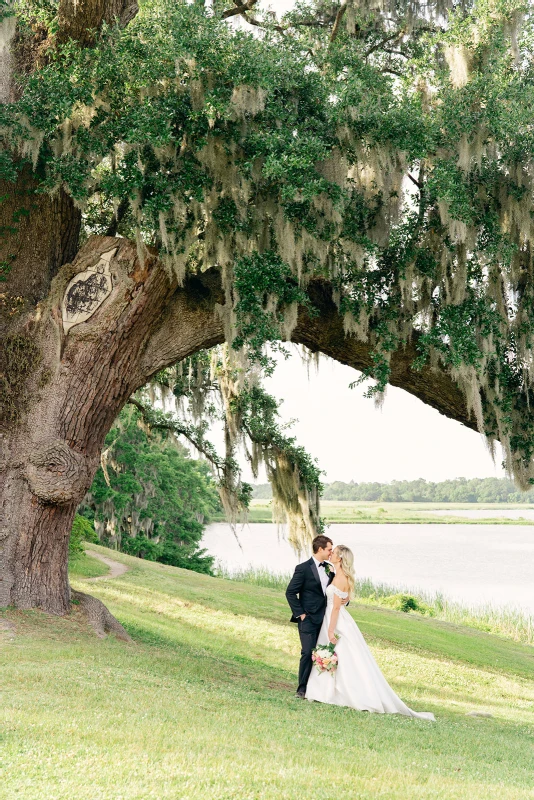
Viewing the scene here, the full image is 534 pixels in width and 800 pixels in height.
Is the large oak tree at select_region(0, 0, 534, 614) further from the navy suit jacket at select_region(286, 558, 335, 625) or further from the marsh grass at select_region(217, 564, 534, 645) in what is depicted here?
the marsh grass at select_region(217, 564, 534, 645)

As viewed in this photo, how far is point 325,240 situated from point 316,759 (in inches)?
223

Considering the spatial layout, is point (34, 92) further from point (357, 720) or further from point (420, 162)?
point (357, 720)

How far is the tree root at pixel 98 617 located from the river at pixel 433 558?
15.5 ft

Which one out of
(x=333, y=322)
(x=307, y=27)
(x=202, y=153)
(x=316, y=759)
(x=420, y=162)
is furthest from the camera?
(x=307, y=27)

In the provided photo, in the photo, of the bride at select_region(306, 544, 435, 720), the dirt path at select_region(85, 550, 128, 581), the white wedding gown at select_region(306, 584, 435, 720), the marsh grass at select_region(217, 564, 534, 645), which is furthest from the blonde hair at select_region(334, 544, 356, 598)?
the marsh grass at select_region(217, 564, 534, 645)

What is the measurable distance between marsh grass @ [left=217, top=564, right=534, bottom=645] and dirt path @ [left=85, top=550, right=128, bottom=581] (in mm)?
6296

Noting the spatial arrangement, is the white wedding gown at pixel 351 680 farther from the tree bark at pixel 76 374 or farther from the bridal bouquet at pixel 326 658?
the tree bark at pixel 76 374

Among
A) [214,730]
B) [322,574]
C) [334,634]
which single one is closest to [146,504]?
[322,574]

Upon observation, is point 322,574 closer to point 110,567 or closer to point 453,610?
point 110,567

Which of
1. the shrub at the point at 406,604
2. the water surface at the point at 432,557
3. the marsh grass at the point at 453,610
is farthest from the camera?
the water surface at the point at 432,557

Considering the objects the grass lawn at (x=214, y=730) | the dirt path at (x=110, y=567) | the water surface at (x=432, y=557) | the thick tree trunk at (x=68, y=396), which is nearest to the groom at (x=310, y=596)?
the grass lawn at (x=214, y=730)

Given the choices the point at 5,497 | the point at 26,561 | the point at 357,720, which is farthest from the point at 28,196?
the point at 357,720

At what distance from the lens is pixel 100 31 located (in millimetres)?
8867

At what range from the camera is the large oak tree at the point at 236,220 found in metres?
7.90
